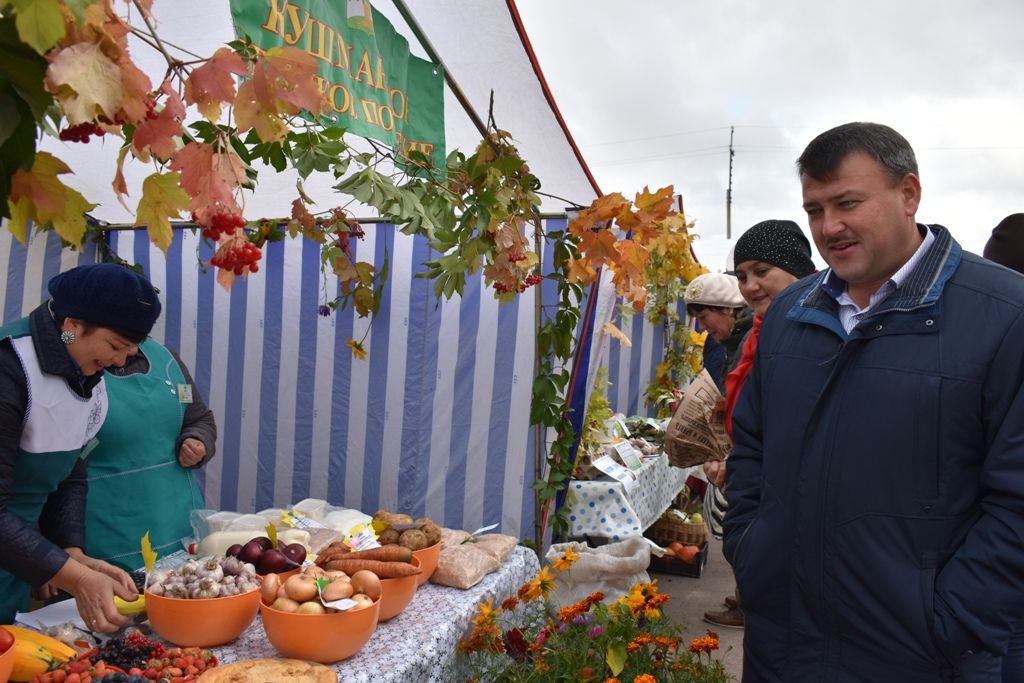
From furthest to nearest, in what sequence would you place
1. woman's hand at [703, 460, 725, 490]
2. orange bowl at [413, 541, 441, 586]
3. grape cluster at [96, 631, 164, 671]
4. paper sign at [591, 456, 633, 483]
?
paper sign at [591, 456, 633, 483] < woman's hand at [703, 460, 725, 490] < orange bowl at [413, 541, 441, 586] < grape cluster at [96, 631, 164, 671]

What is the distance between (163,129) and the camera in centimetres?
98

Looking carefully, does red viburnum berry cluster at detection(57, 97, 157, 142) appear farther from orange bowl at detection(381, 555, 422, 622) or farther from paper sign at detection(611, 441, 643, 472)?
paper sign at detection(611, 441, 643, 472)

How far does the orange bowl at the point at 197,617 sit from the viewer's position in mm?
1658

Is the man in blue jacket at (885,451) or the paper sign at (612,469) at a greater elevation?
the man in blue jacket at (885,451)

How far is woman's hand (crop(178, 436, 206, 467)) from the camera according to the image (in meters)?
2.85

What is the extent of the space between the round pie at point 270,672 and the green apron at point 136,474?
1.33 meters

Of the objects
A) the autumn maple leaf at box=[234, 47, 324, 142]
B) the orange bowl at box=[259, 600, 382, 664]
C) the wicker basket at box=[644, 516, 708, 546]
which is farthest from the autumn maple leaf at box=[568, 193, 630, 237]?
the wicker basket at box=[644, 516, 708, 546]

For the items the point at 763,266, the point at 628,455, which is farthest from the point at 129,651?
the point at 628,455

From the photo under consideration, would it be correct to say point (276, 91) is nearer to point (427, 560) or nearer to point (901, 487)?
point (901, 487)

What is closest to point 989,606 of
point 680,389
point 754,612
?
point 754,612

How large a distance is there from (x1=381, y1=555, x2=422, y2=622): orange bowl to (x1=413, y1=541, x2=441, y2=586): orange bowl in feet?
0.62

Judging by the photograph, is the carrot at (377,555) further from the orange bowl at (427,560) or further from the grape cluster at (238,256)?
the grape cluster at (238,256)

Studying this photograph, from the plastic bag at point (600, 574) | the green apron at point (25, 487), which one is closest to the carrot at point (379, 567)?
the green apron at point (25, 487)

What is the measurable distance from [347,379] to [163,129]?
308 cm
